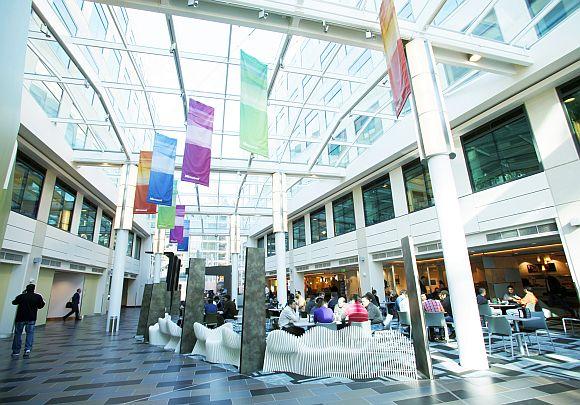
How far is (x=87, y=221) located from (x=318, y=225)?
607 inches

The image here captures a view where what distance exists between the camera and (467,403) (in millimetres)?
4133

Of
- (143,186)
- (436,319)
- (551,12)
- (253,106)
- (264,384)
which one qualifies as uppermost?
(551,12)

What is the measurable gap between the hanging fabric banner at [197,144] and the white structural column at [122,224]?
6.64m

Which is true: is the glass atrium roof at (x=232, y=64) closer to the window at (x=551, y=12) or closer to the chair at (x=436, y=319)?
the window at (x=551, y=12)

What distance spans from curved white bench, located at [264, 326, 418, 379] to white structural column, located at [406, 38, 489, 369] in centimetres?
111

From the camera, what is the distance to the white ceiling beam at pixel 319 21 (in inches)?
285

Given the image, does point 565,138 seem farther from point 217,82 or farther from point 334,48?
point 217,82

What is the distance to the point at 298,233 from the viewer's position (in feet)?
86.5

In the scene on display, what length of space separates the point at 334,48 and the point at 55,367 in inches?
499

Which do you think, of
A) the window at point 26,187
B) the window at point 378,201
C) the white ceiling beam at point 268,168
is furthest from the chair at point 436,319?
the window at point 26,187

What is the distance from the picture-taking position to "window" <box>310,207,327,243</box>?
22625 mm

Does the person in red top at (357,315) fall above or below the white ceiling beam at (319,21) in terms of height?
below

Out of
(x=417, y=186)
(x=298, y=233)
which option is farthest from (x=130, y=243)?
(x=417, y=186)

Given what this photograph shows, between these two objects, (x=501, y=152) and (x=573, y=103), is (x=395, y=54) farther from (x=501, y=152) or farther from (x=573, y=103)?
(x=501, y=152)
